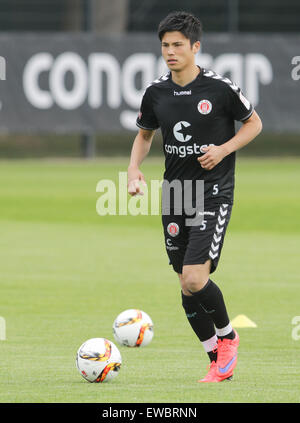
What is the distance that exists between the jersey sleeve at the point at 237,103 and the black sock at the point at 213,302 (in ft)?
3.84

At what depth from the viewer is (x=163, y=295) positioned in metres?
12.5

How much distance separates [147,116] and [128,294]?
14.7 ft

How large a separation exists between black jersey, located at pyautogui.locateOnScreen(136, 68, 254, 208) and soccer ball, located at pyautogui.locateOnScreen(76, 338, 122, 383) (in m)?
1.23

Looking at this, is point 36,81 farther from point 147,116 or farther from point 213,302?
point 213,302

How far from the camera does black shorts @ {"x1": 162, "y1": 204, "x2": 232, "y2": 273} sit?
774cm

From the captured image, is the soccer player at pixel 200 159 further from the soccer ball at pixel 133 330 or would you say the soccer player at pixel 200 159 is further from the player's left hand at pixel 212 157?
the soccer ball at pixel 133 330

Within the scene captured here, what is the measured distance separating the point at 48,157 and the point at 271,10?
11.9 meters

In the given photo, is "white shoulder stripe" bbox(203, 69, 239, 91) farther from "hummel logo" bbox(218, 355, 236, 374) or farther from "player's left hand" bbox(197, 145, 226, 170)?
"hummel logo" bbox(218, 355, 236, 374)

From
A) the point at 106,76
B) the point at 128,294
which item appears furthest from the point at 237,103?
the point at 106,76

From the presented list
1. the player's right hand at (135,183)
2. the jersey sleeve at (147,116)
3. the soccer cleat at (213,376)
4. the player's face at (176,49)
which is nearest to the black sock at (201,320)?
the soccer cleat at (213,376)

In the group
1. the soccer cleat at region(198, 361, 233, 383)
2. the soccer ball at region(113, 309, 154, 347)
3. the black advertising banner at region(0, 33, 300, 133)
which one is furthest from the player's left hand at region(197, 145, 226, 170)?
the black advertising banner at region(0, 33, 300, 133)

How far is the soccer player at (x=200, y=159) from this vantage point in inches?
306

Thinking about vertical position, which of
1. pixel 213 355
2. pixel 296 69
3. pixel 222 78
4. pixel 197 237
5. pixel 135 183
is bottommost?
pixel 296 69

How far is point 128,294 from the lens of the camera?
1250 centimetres
